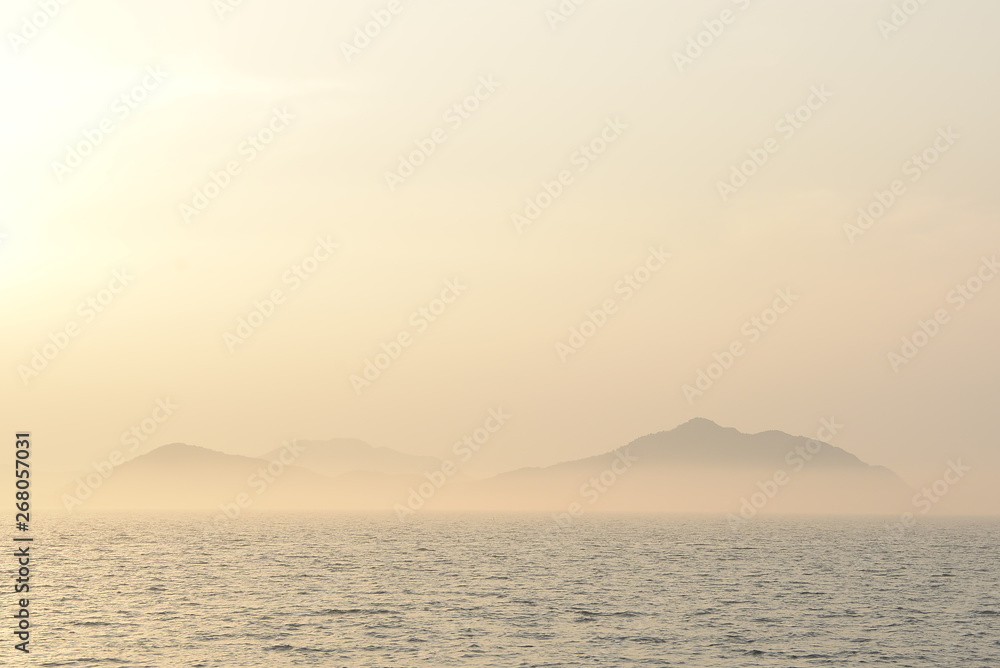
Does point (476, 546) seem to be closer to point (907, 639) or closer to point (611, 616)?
point (611, 616)

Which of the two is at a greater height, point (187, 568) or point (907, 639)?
point (187, 568)

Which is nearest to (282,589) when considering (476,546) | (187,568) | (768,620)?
(187,568)

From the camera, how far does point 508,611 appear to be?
72.1 meters

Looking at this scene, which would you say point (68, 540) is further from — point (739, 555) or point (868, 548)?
point (868, 548)

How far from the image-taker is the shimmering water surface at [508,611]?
2190 inches

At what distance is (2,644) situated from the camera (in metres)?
57.4

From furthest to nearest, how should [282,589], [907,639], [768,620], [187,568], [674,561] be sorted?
1. [674,561]
2. [187,568]
3. [282,589]
4. [768,620]
5. [907,639]

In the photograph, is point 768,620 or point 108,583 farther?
point 108,583

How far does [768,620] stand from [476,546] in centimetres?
9473

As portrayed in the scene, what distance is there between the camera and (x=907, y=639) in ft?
206

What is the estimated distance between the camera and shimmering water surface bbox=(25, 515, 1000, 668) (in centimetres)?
5562

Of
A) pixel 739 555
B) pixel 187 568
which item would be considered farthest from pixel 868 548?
pixel 187 568

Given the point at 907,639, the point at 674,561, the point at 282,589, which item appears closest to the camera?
the point at 907,639

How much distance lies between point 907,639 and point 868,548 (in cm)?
11335
